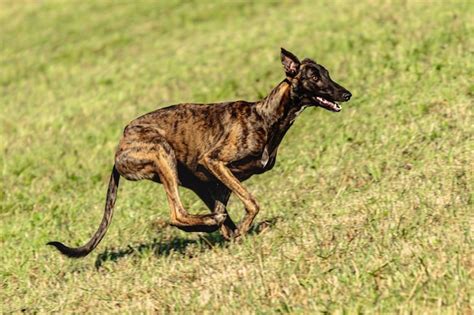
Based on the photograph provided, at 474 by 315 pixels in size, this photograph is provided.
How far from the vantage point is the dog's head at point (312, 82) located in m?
9.60

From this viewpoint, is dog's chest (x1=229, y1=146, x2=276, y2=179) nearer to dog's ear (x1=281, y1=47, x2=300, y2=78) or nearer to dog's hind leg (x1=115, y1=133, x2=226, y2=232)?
dog's hind leg (x1=115, y1=133, x2=226, y2=232)

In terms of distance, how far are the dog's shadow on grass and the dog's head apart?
141 cm

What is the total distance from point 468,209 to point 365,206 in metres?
1.31

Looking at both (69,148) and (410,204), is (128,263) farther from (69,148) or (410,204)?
(69,148)

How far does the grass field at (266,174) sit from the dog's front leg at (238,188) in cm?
21

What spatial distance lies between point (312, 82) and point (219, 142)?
112 cm

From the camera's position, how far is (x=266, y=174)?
527 inches

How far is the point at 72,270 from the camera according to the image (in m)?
10.0

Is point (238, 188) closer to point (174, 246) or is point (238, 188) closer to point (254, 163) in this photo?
point (254, 163)

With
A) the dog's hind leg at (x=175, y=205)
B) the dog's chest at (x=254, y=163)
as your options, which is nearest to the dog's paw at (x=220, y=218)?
the dog's hind leg at (x=175, y=205)

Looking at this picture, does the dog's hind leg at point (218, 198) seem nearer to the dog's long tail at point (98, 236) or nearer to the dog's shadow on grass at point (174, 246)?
the dog's shadow on grass at point (174, 246)

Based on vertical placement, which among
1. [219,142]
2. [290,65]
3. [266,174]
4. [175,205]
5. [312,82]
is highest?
[290,65]

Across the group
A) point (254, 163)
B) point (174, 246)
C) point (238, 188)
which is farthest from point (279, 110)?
point (174, 246)

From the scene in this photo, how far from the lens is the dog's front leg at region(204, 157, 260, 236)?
9.54 metres
